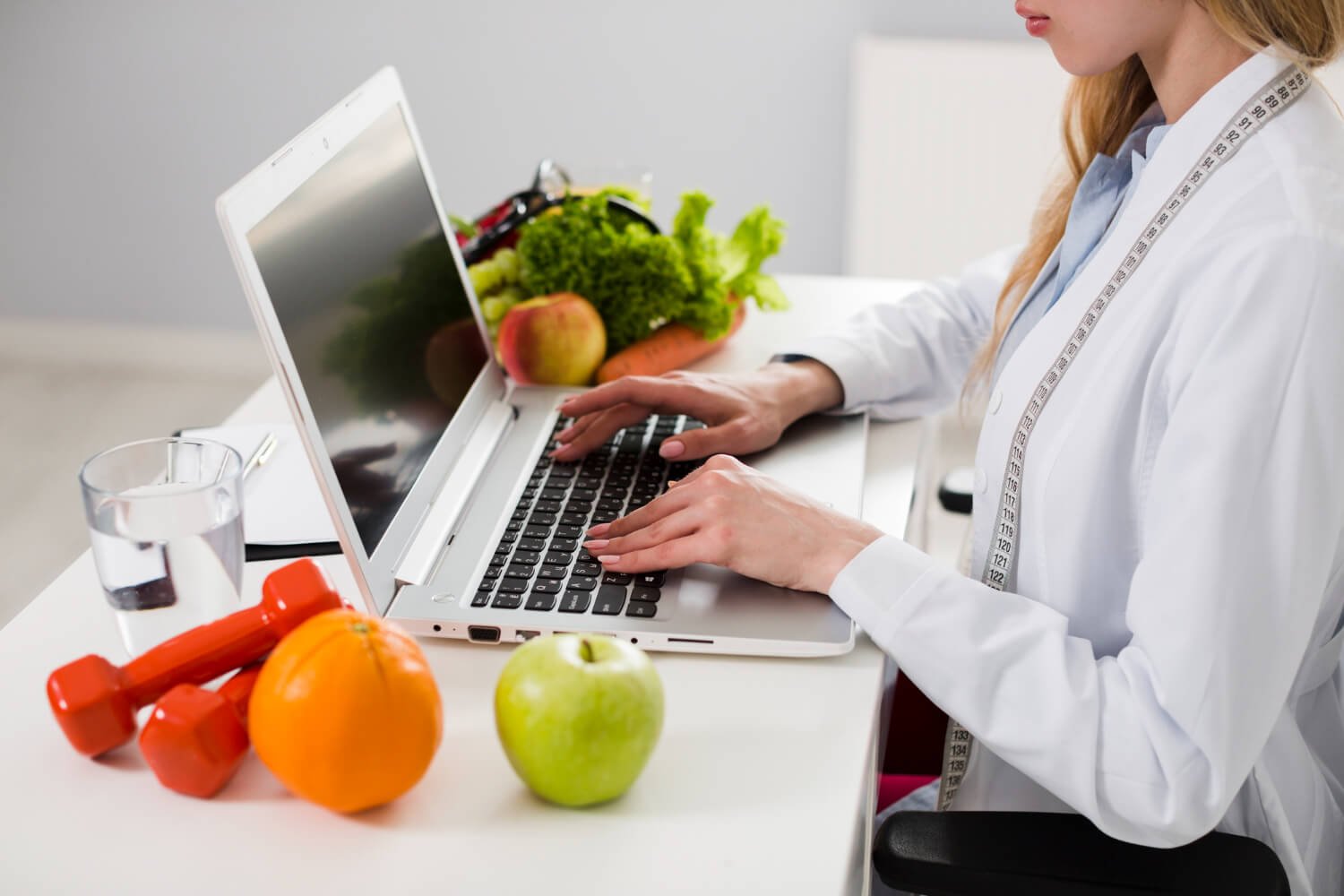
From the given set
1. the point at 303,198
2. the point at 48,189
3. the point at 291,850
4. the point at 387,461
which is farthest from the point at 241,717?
the point at 48,189

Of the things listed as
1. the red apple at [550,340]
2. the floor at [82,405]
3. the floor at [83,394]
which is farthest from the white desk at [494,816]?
the floor at [83,394]

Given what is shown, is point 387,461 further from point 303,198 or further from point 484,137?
point 484,137

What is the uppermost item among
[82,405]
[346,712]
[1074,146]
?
[1074,146]

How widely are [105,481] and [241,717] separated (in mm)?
243

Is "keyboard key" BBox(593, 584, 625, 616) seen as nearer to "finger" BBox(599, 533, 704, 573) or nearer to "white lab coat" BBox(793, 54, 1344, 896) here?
"finger" BBox(599, 533, 704, 573)

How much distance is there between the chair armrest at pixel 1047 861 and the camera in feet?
2.78

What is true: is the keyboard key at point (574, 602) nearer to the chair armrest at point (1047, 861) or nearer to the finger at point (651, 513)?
the finger at point (651, 513)

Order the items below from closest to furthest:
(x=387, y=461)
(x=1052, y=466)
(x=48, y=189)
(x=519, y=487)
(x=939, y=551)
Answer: (x=1052, y=466)
(x=387, y=461)
(x=519, y=487)
(x=939, y=551)
(x=48, y=189)

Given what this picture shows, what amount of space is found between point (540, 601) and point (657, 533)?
0.34 feet

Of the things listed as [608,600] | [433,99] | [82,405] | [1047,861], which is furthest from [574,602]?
[82,405]

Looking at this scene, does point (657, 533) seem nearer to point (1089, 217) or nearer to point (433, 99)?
point (1089, 217)

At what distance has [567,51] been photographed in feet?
9.91

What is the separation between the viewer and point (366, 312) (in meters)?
1.10

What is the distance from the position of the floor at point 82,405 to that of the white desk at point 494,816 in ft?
6.04
